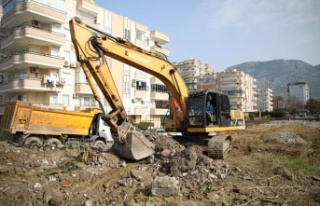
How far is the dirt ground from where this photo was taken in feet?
22.7

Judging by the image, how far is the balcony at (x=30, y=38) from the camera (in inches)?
1032

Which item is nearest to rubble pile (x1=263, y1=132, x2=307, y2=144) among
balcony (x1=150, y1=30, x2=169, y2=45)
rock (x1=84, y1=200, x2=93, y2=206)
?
rock (x1=84, y1=200, x2=93, y2=206)

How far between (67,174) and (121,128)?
2.37 metres

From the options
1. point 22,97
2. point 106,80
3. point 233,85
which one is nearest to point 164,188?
point 106,80

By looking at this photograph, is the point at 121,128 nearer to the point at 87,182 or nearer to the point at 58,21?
the point at 87,182

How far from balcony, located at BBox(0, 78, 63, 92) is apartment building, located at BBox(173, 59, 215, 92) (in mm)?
65795

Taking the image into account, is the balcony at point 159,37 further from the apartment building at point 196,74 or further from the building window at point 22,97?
the apartment building at point 196,74

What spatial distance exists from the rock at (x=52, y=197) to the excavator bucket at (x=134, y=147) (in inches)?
124

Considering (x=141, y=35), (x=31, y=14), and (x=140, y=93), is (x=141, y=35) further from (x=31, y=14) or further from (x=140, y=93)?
(x=31, y=14)

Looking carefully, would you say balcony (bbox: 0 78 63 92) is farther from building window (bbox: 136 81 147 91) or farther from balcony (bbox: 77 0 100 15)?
building window (bbox: 136 81 147 91)

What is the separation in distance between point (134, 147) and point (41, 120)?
7.32 metres

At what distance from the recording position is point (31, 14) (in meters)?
26.8

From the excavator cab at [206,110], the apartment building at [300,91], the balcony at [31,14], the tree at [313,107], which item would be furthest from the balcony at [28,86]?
the apartment building at [300,91]

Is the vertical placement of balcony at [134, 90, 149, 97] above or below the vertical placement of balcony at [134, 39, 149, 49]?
below
